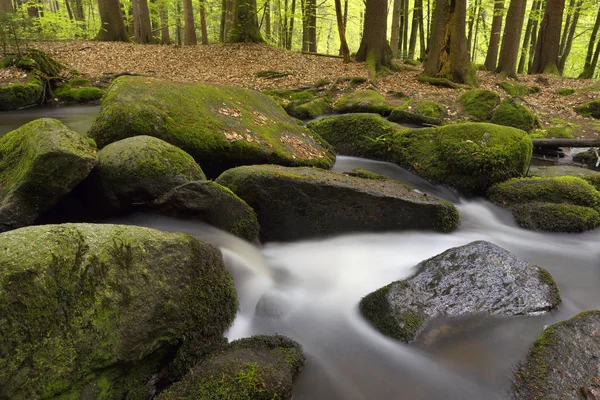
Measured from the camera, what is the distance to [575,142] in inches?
350

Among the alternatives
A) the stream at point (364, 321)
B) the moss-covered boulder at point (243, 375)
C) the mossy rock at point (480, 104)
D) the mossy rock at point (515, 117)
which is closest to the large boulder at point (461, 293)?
the stream at point (364, 321)

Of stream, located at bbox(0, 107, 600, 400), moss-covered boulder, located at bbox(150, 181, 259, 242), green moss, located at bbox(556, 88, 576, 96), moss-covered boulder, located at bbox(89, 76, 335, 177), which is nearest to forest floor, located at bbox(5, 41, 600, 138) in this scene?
green moss, located at bbox(556, 88, 576, 96)

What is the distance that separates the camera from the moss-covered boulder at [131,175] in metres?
4.03

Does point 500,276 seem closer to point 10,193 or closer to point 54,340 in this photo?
point 54,340

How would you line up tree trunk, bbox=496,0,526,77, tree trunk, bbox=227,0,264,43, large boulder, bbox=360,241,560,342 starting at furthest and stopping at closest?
tree trunk, bbox=227,0,264,43
tree trunk, bbox=496,0,526,77
large boulder, bbox=360,241,560,342

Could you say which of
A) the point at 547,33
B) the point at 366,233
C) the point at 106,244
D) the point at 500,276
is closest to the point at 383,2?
the point at 547,33

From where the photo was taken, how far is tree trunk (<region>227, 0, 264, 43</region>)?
18.9 metres

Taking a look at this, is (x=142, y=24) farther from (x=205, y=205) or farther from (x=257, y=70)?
(x=205, y=205)

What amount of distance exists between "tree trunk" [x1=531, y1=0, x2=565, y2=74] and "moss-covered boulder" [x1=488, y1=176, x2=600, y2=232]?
1583cm

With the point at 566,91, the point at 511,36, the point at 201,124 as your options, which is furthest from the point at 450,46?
the point at 201,124

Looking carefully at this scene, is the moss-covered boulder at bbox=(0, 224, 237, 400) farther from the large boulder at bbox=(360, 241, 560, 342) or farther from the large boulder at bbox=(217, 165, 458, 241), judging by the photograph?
the large boulder at bbox=(217, 165, 458, 241)

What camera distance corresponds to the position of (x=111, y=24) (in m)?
19.8

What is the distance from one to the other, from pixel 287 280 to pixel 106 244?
216cm

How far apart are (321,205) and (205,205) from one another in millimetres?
1545
